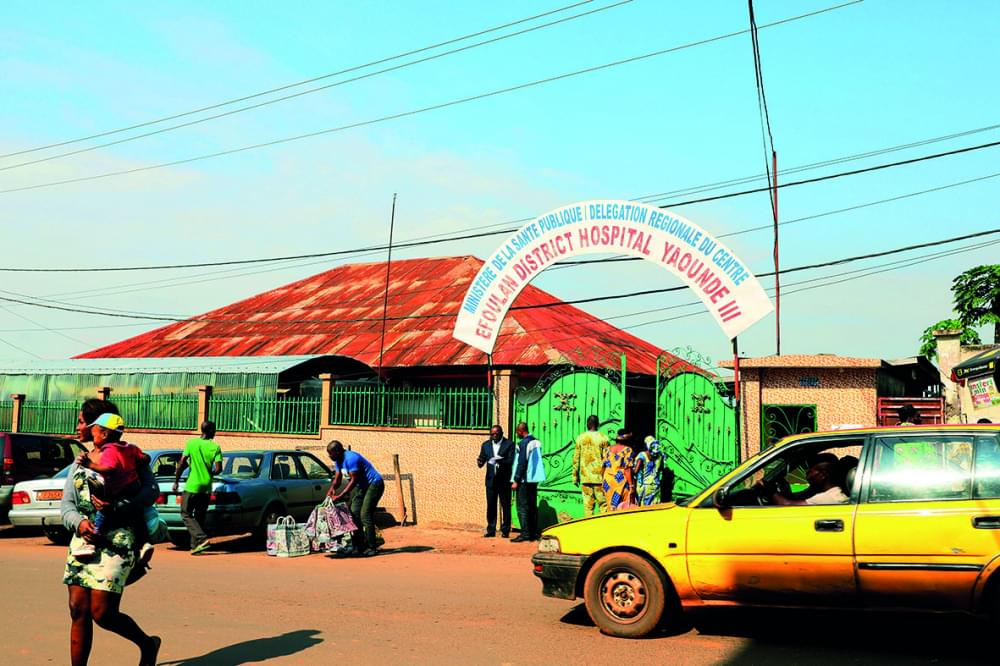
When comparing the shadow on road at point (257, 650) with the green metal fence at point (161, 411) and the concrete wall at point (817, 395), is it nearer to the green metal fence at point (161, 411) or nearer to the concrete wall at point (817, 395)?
the concrete wall at point (817, 395)

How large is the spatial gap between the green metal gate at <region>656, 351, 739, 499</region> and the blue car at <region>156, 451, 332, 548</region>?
213 inches

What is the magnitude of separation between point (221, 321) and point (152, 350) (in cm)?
276

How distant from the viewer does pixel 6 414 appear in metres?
25.2

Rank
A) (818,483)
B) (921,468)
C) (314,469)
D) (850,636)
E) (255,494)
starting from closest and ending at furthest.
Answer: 1. (921,468)
2. (850,636)
3. (818,483)
4. (255,494)
5. (314,469)

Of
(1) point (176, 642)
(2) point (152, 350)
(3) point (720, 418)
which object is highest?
(2) point (152, 350)

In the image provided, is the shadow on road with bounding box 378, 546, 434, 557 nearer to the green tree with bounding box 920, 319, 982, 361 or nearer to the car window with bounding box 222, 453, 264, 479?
the car window with bounding box 222, 453, 264, 479

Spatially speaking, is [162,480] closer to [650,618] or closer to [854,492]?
[650,618]

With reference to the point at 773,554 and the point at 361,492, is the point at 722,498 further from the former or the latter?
the point at 361,492

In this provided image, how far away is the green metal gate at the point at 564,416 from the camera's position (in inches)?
599

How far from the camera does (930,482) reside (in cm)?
684

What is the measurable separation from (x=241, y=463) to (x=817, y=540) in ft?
34.0

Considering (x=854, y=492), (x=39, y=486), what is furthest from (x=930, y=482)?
(x=39, y=486)

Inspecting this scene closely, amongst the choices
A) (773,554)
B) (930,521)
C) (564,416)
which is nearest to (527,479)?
(564,416)

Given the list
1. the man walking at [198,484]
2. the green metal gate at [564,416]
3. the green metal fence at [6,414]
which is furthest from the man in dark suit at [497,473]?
the green metal fence at [6,414]
